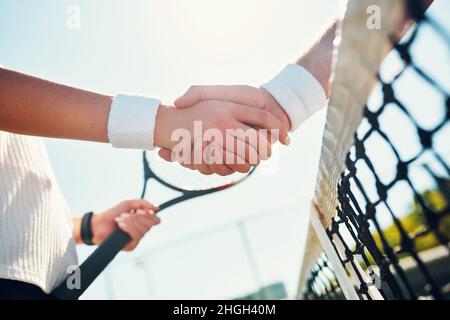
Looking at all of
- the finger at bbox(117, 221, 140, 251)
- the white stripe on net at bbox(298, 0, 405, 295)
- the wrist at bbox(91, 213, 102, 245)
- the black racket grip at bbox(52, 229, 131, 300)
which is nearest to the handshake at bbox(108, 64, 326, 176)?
the white stripe on net at bbox(298, 0, 405, 295)

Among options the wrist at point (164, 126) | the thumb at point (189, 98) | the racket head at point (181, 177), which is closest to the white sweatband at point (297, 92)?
the thumb at point (189, 98)

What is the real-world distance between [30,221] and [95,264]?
1.25 feet

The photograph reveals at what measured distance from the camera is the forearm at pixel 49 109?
3.67 feet

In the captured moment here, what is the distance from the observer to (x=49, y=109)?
3.79ft

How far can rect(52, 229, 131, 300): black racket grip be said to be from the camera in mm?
1430

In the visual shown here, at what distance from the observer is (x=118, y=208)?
225cm

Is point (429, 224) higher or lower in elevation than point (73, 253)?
lower

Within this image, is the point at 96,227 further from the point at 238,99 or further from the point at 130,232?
the point at 238,99

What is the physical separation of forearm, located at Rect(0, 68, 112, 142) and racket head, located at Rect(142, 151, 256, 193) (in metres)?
0.98

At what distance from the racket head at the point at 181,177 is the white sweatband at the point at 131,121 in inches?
36.7

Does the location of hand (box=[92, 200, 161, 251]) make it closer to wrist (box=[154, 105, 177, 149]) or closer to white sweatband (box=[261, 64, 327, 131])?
wrist (box=[154, 105, 177, 149])

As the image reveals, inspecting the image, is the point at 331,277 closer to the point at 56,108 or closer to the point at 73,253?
the point at 73,253
